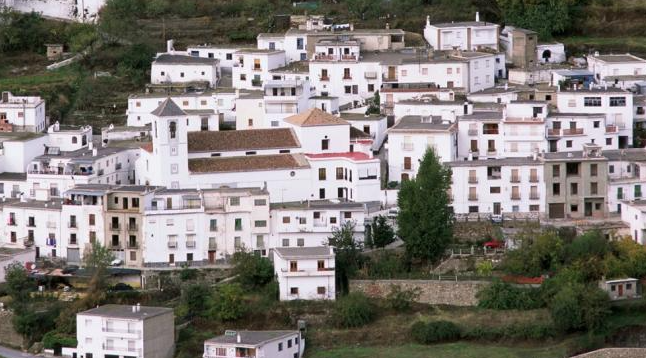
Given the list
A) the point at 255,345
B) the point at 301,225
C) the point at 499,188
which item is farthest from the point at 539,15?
the point at 255,345

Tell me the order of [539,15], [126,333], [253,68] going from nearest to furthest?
[126,333] → [253,68] → [539,15]

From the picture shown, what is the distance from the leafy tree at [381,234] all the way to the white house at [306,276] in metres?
2.33

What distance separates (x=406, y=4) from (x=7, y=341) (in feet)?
78.4

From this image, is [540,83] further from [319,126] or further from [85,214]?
[85,214]

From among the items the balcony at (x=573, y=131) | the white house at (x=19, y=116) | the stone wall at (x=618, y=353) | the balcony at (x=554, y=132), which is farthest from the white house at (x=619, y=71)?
the white house at (x=19, y=116)

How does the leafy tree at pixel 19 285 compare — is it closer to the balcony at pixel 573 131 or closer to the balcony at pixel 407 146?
the balcony at pixel 407 146

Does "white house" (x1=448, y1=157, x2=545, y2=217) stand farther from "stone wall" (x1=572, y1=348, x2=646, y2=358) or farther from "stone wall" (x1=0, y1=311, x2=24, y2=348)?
"stone wall" (x1=0, y1=311, x2=24, y2=348)

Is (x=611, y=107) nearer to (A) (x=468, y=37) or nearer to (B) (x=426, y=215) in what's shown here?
(A) (x=468, y=37)

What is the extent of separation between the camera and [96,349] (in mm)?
57125

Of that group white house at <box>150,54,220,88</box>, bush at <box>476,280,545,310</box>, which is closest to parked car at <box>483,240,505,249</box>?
bush at <box>476,280,545,310</box>

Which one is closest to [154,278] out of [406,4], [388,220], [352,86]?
[388,220]

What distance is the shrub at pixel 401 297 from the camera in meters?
58.0

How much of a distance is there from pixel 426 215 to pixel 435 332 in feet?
12.5

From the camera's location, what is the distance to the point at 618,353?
185 feet
